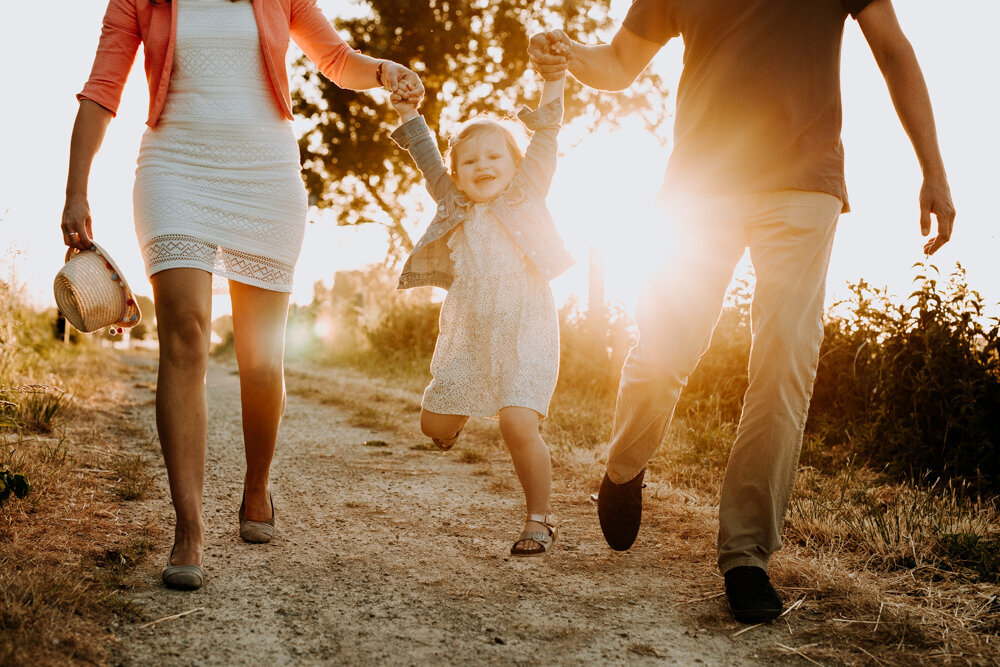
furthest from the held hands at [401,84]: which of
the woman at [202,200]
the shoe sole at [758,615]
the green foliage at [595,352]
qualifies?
the green foliage at [595,352]

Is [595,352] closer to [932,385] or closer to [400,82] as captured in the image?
[932,385]

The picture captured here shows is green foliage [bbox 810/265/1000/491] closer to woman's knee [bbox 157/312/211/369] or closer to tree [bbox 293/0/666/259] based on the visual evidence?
woman's knee [bbox 157/312/211/369]

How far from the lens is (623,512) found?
9.59 feet

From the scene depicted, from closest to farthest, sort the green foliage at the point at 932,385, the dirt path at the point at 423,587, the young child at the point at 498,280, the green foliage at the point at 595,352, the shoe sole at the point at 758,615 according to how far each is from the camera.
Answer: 1. the dirt path at the point at 423,587
2. the shoe sole at the point at 758,615
3. the young child at the point at 498,280
4. the green foliage at the point at 932,385
5. the green foliage at the point at 595,352

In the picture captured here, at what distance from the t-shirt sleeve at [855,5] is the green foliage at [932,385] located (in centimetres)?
211

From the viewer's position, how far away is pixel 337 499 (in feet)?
11.9

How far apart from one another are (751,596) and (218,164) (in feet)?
6.95

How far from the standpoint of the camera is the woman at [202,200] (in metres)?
2.54

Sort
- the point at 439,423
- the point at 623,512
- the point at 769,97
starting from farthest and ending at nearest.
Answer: the point at 439,423 < the point at 623,512 < the point at 769,97

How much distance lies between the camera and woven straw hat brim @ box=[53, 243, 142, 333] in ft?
8.16

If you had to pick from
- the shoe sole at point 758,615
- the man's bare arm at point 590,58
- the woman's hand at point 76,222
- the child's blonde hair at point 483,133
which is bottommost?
the shoe sole at point 758,615

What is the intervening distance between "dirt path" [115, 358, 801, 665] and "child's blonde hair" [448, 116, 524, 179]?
1.48 metres

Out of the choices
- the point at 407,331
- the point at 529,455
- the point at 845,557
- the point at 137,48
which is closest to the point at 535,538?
the point at 529,455

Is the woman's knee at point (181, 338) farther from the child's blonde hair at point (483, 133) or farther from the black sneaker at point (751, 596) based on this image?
the black sneaker at point (751, 596)
